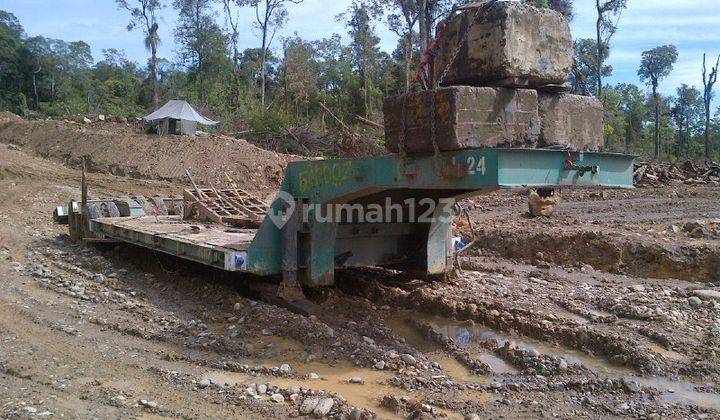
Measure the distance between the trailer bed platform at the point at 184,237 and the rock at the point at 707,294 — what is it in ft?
17.4

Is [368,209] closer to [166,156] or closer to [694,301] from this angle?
[694,301]

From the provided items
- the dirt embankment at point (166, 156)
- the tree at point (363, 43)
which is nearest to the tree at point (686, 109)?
the tree at point (363, 43)

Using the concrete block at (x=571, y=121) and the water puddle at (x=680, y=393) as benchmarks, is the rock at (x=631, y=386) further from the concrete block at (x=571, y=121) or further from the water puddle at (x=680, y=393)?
the concrete block at (x=571, y=121)

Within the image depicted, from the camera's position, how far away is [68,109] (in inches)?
1442

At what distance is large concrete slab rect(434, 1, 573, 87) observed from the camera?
471cm

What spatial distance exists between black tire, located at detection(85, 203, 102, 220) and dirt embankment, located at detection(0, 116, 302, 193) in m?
8.78

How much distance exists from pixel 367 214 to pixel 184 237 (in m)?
2.10

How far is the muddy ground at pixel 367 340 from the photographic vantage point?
13.8 ft

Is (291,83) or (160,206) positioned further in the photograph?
(291,83)

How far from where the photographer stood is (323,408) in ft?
13.1

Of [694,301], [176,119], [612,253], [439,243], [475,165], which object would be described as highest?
[176,119]

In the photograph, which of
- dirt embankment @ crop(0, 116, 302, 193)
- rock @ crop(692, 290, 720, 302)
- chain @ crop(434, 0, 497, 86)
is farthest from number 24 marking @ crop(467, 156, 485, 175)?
dirt embankment @ crop(0, 116, 302, 193)

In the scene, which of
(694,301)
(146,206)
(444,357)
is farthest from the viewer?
(146,206)

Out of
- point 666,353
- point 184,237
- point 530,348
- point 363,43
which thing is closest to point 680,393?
point 666,353
